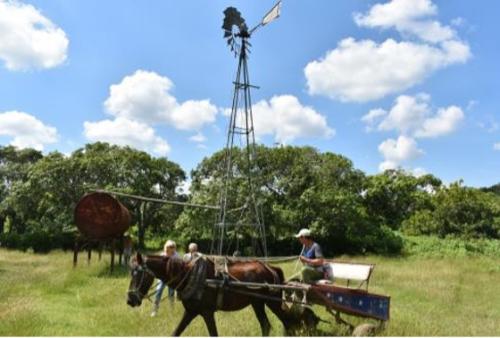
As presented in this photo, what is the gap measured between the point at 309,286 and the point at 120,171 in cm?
3362

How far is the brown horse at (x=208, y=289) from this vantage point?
7.66 meters

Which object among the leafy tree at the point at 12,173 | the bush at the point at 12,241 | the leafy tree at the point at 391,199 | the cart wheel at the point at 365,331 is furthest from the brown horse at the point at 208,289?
the leafy tree at the point at 391,199

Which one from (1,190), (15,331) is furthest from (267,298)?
(1,190)

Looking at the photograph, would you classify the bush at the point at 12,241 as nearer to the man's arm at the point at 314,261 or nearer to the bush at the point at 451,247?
the bush at the point at 451,247

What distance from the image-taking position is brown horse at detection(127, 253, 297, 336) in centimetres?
766

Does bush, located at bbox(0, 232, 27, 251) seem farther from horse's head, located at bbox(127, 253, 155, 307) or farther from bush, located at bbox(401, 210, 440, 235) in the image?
horse's head, located at bbox(127, 253, 155, 307)

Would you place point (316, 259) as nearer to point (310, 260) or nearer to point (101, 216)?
point (310, 260)

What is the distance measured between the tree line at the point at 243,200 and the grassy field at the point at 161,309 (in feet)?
42.3

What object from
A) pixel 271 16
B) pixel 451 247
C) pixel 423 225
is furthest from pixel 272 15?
pixel 423 225

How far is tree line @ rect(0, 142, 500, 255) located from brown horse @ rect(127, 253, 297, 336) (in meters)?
23.0

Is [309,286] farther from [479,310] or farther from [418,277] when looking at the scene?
[418,277]

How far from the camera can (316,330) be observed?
8.89 meters

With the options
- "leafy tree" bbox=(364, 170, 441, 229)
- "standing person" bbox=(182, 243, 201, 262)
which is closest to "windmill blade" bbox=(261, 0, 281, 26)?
"standing person" bbox=(182, 243, 201, 262)

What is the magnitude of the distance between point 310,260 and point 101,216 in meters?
13.4
